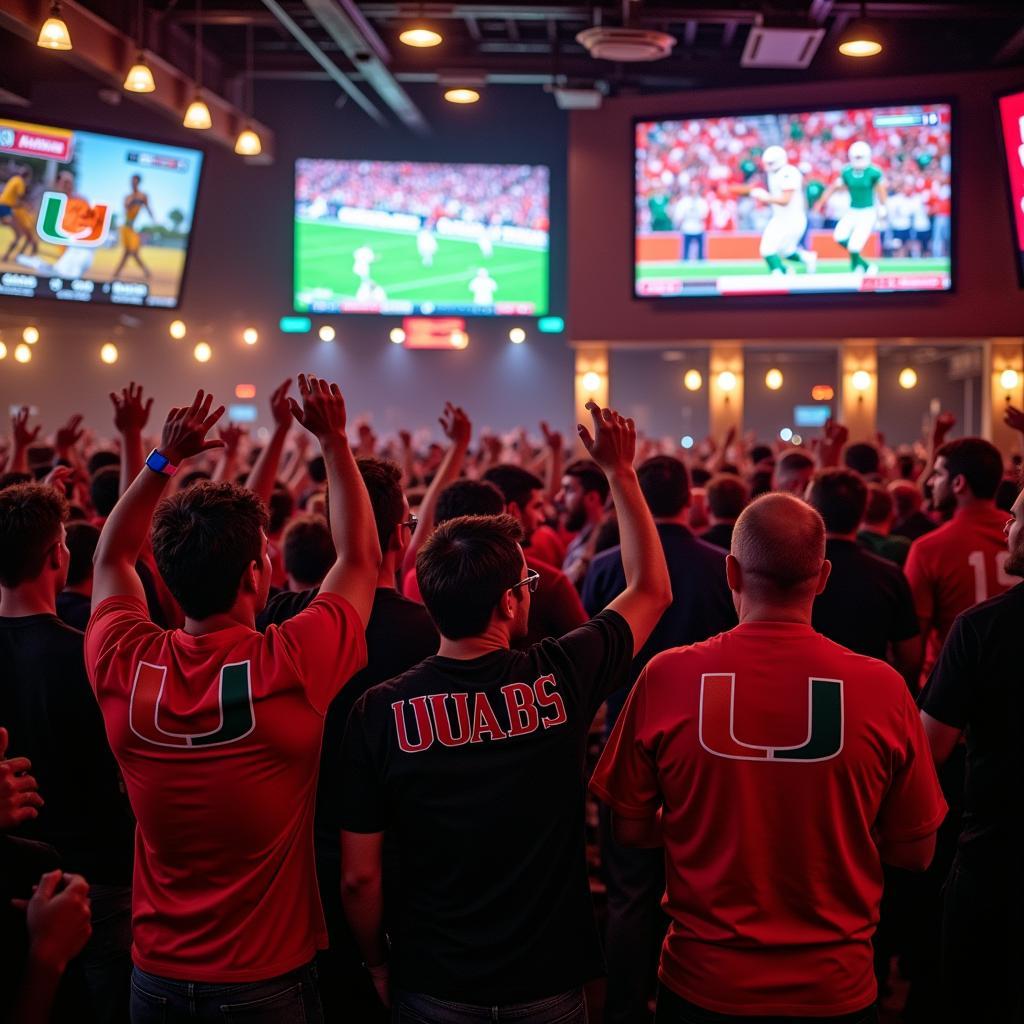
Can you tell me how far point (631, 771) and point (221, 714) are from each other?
0.79 meters

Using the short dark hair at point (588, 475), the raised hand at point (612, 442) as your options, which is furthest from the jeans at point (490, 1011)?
the short dark hair at point (588, 475)

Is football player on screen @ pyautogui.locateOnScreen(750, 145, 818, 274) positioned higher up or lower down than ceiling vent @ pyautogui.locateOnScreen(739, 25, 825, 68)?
lower down

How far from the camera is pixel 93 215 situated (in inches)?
466

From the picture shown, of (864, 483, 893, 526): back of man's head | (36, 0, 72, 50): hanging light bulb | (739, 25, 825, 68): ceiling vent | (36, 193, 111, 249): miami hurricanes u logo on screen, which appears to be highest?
(739, 25, 825, 68): ceiling vent

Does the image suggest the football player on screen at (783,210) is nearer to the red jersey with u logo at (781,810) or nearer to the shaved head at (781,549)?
the shaved head at (781,549)

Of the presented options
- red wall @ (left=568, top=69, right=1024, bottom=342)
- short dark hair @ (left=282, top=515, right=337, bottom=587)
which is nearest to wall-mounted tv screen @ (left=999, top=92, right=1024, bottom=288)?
red wall @ (left=568, top=69, right=1024, bottom=342)

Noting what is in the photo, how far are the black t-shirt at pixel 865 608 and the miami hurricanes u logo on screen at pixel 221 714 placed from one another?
2.31m

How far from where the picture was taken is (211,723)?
7.11 ft

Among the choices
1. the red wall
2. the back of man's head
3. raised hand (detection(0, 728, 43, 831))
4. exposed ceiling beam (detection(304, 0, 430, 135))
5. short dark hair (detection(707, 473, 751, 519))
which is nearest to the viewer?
raised hand (detection(0, 728, 43, 831))

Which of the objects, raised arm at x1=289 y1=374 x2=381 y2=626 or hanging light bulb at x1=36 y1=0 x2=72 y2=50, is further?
hanging light bulb at x1=36 y1=0 x2=72 y2=50

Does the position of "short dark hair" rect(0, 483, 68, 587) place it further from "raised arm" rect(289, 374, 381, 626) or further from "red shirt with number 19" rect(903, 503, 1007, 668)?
"red shirt with number 19" rect(903, 503, 1007, 668)

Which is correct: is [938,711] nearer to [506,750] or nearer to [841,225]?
[506,750]

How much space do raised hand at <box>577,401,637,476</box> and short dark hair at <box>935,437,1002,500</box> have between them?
7.32 feet

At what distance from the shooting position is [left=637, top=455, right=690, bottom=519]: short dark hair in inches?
163
